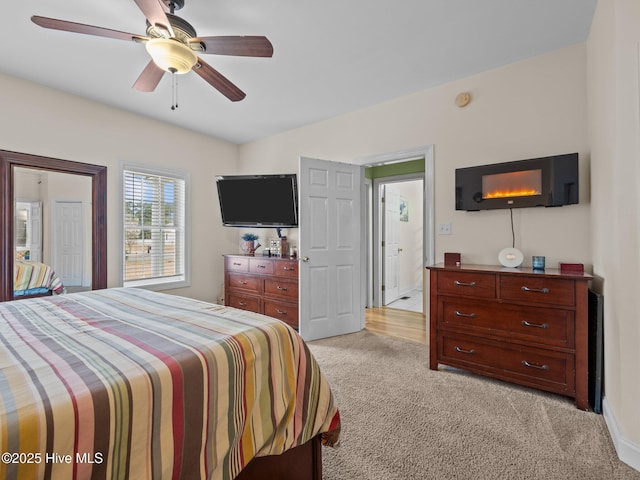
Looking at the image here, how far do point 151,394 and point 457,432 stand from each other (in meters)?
1.72

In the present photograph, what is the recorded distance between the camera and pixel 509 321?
2.30 m

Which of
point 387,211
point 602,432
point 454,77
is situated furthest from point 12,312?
point 387,211

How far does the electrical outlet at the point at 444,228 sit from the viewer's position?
3.11 metres

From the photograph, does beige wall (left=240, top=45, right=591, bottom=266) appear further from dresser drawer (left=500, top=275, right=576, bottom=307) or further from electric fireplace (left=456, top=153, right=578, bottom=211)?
dresser drawer (left=500, top=275, right=576, bottom=307)

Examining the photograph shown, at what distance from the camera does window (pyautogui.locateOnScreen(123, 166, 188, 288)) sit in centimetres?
392

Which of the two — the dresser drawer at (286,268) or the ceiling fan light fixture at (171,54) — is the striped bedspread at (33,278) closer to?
the dresser drawer at (286,268)

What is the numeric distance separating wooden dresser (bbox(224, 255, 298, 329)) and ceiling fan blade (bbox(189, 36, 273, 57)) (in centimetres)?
227

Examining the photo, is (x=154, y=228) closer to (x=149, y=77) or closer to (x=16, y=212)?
(x=16, y=212)

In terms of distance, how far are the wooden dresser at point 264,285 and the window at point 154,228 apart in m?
0.70

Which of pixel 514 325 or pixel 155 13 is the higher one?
pixel 155 13

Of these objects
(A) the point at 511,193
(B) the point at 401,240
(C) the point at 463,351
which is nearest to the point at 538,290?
(C) the point at 463,351

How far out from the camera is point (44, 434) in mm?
676

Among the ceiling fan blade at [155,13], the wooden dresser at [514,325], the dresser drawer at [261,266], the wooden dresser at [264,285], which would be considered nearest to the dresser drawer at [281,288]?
the wooden dresser at [264,285]

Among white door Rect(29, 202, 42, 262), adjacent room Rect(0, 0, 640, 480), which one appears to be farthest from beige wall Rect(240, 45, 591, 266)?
white door Rect(29, 202, 42, 262)
